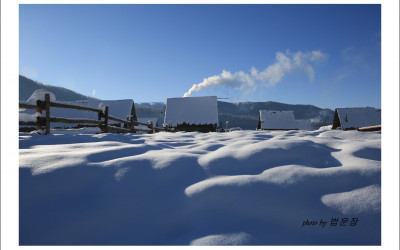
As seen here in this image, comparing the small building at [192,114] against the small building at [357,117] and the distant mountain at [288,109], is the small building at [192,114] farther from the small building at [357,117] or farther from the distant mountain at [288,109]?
the distant mountain at [288,109]

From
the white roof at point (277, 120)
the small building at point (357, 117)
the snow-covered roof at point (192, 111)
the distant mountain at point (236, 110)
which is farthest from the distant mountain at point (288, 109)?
the snow-covered roof at point (192, 111)

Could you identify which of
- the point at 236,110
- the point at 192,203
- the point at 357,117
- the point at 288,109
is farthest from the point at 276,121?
the point at 236,110

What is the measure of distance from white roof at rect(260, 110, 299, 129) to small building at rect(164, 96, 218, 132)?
30.5ft

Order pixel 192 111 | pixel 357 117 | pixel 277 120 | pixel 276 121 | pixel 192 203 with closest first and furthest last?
pixel 192 203 → pixel 357 117 → pixel 192 111 → pixel 276 121 → pixel 277 120

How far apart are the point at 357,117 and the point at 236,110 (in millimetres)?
172126

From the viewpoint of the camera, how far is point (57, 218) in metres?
1.26

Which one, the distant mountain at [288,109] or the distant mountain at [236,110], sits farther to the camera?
the distant mountain at [288,109]

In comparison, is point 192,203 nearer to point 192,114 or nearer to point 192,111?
point 192,114

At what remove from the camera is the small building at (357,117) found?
846 inches

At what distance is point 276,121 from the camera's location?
27422mm

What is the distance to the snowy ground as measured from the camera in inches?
46.3

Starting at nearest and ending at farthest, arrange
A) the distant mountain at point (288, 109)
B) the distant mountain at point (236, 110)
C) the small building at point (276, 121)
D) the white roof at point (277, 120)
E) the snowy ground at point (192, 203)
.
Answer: the snowy ground at point (192, 203), the small building at point (276, 121), the white roof at point (277, 120), the distant mountain at point (236, 110), the distant mountain at point (288, 109)

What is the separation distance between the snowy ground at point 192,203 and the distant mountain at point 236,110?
59.5 meters

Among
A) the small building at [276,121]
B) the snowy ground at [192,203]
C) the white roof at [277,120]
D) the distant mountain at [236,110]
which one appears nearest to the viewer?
the snowy ground at [192,203]
